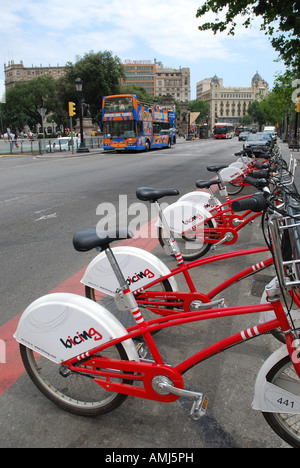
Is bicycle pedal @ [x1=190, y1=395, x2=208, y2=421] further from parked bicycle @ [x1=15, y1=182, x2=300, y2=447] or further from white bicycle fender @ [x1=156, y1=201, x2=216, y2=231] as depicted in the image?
white bicycle fender @ [x1=156, y1=201, x2=216, y2=231]

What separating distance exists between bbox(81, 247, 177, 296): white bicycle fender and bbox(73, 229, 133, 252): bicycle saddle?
85 cm

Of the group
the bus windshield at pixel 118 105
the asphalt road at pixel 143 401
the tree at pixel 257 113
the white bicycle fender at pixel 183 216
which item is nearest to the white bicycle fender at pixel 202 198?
the white bicycle fender at pixel 183 216

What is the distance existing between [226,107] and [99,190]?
204 m

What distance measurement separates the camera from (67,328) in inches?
88.4

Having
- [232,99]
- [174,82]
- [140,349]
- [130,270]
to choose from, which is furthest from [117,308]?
[232,99]

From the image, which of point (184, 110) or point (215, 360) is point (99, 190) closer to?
point (215, 360)

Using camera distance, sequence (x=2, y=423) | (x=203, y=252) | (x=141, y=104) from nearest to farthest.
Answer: (x=2, y=423) → (x=203, y=252) → (x=141, y=104)

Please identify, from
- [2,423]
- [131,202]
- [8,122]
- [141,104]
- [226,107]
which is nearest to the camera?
[2,423]

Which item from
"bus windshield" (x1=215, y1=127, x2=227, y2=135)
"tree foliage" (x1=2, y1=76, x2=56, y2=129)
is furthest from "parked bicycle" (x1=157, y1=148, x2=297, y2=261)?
"tree foliage" (x1=2, y1=76, x2=56, y2=129)

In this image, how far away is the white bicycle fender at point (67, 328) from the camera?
219cm

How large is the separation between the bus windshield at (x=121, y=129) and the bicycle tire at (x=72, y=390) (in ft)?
85.1

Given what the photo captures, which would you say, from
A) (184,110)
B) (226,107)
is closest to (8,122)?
(184,110)
